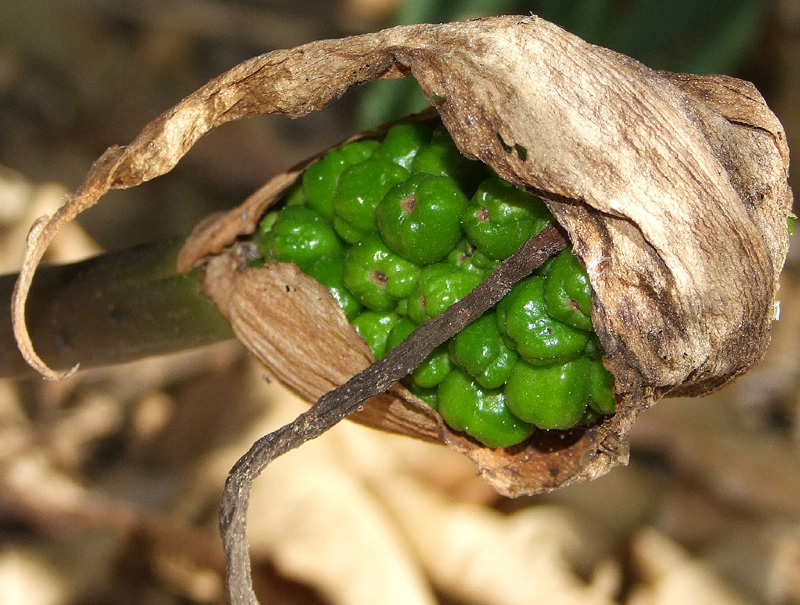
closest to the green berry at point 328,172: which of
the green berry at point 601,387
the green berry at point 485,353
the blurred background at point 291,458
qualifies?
the green berry at point 485,353

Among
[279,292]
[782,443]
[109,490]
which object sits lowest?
[782,443]

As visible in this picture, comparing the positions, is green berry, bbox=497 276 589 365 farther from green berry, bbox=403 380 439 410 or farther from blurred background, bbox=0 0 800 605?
blurred background, bbox=0 0 800 605

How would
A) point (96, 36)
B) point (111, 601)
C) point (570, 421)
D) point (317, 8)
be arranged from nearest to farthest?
1. point (570, 421)
2. point (111, 601)
3. point (96, 36)
4. point (317, 8)

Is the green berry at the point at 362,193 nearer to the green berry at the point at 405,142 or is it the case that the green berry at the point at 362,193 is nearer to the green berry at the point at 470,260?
the green berry at the point at 405,142

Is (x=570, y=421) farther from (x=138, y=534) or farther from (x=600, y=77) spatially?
(x=138, y=534)

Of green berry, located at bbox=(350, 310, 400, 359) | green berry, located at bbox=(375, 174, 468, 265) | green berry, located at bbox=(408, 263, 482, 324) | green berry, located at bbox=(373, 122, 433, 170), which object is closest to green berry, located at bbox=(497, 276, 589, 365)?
green berry, located at bbox=(408, 263, 482, 324)

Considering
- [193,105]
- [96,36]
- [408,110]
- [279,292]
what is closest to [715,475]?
[408,110]

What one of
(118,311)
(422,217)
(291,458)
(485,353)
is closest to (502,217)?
(422,217)
